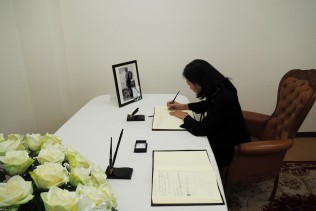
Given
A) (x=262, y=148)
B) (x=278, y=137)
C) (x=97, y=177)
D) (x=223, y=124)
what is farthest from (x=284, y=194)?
(x=97, y=177)

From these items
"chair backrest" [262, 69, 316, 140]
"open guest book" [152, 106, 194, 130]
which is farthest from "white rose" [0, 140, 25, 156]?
"chair backrest" [262, 69, 316, 140]

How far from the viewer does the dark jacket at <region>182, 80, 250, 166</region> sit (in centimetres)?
148

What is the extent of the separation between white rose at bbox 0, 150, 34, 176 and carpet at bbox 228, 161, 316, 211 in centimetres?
163

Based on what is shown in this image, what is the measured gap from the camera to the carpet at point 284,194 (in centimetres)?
188

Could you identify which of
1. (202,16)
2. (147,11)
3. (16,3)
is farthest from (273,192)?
(16,3)

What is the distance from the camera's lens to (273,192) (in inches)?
75.3

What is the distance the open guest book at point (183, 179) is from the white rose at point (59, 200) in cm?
41

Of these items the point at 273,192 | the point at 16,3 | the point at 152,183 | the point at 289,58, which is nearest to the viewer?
the point at 152,183

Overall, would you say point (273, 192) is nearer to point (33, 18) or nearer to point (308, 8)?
point (308, 8)

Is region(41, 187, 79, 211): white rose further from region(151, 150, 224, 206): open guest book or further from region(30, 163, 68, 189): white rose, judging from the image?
region(151, 150, 224, 206): open guest book

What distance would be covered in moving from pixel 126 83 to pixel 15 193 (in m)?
1.50

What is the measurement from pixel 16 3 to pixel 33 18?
7.4 inches

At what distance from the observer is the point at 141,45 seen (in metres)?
2.59

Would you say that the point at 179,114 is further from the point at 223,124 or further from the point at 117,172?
the point at 117,172
